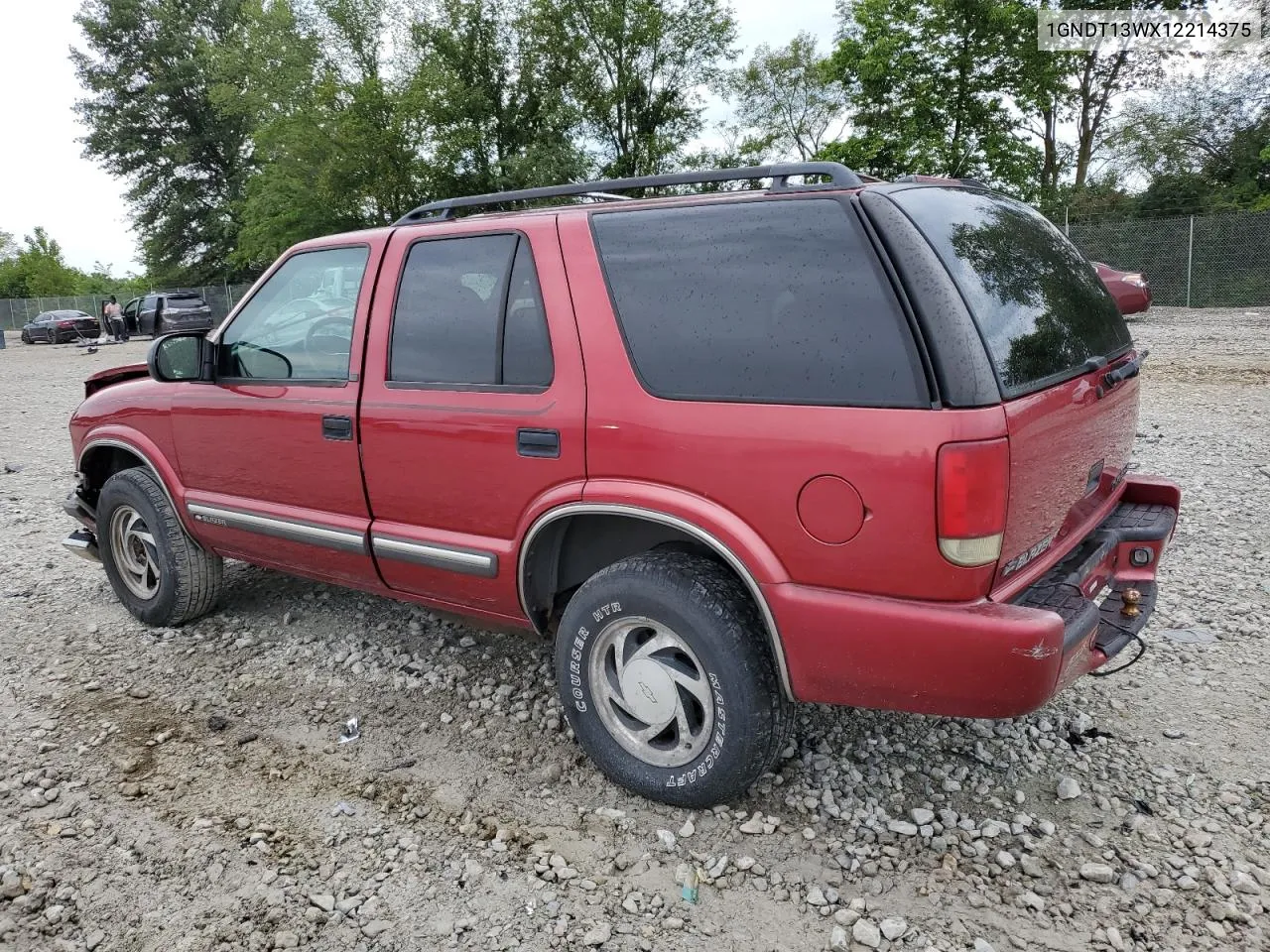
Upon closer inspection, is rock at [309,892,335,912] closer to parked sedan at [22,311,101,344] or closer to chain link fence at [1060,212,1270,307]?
chain link fence at [1060,212,1270,307]

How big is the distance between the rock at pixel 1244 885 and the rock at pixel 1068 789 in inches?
18.6

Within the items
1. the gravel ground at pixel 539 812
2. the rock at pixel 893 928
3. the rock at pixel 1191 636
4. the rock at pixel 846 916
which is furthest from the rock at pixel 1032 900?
the rock at pixel 1191 636

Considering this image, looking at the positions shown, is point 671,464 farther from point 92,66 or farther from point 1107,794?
point 92,66

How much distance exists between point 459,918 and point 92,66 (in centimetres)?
5808

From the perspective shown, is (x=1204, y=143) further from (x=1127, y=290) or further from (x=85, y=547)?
(x=85, y=547)

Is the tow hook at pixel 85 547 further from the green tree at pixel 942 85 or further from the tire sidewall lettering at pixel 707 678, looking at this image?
the green tree at pixel 942 85

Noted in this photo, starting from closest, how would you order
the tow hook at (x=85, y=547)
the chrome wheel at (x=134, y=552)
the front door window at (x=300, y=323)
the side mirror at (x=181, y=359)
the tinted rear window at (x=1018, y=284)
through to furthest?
the tinted rear window at (x=1018, y=284) < the front door window at (x=300, y=323) < the side mirror at (x=181, y=359) < the chrome wheel at (x=134, y=552) < the tow hook at (x=85, y=547)

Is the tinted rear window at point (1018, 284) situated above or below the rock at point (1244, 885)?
above

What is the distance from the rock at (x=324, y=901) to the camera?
8.27 feet

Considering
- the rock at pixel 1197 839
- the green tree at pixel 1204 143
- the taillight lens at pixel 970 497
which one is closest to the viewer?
the taillight lens at pixel 970 497

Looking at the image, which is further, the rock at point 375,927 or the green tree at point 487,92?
the green tree at point 487,92

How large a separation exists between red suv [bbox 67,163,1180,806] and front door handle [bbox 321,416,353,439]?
0.01 meters

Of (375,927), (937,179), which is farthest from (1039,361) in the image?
(375,927)

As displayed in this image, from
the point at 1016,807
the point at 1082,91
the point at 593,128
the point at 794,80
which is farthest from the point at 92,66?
the point at 1016,807
